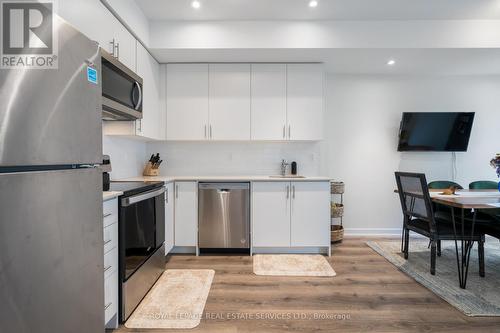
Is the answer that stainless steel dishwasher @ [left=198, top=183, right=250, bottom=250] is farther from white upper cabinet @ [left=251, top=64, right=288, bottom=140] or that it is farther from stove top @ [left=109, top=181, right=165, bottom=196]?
white upper cabinet @ [left=251, top=64, right=288, bottom=140]

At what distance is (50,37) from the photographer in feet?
3.08

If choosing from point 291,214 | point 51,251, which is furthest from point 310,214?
point 51,251

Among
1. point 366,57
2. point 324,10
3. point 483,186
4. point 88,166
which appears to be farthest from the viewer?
point 483,186

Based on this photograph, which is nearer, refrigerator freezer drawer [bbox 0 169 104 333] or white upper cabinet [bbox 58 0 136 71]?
refrigerator freezer drawer [bbox 0 169 104 333]

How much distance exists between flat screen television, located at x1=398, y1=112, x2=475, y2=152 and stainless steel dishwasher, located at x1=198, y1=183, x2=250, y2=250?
8.32 feet

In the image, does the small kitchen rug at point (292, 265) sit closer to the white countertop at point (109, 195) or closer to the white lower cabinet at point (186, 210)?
the white lower cabinet at point (186, 210)

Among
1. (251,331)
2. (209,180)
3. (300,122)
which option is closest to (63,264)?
(251,331)

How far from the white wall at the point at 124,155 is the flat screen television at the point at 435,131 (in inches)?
145

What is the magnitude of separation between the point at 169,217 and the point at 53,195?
7.28ft

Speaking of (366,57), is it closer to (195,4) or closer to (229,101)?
(229,101)

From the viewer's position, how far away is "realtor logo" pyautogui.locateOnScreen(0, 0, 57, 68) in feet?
2.71

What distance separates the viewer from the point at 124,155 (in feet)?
10.1

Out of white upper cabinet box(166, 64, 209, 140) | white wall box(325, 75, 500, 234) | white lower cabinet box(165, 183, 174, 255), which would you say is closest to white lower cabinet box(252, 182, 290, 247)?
white lower cabinet box(165, 183, 174, 255)

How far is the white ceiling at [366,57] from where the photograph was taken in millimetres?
3156
